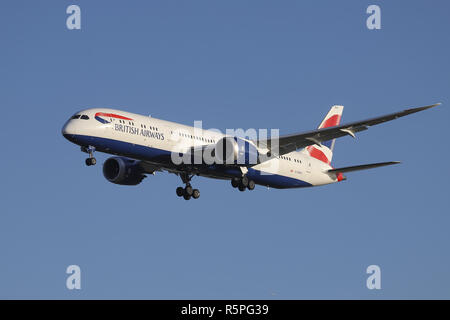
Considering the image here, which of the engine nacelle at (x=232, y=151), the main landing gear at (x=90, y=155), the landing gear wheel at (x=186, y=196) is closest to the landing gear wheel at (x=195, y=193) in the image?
the landing gear wheel at (x=186, y=196)

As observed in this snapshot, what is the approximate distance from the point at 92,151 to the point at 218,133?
10.3 metres

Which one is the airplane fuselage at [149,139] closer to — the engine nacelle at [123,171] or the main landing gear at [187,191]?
the main landing gear at [187,191]

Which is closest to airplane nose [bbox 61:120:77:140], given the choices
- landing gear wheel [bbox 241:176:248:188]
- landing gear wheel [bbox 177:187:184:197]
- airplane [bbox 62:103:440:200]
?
airplane [bbox 62:103:440:200]

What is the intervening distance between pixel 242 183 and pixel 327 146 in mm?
12924

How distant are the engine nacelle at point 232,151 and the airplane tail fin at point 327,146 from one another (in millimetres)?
9999

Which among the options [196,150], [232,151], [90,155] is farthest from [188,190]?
[90,155]

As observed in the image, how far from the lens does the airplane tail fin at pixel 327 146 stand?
65.3m

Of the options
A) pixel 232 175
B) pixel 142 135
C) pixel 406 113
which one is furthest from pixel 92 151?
pixel 406 113

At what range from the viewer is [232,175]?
56.6m

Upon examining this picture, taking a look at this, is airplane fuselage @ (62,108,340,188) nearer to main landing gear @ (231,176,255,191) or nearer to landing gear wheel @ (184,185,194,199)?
main landing gear @ (231,176,255,191)

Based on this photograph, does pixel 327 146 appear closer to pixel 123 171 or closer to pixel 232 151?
pixel 232 151

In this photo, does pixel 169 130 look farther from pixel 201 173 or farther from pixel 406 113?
pixel 406 113

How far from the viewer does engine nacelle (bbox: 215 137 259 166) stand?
53656mm
